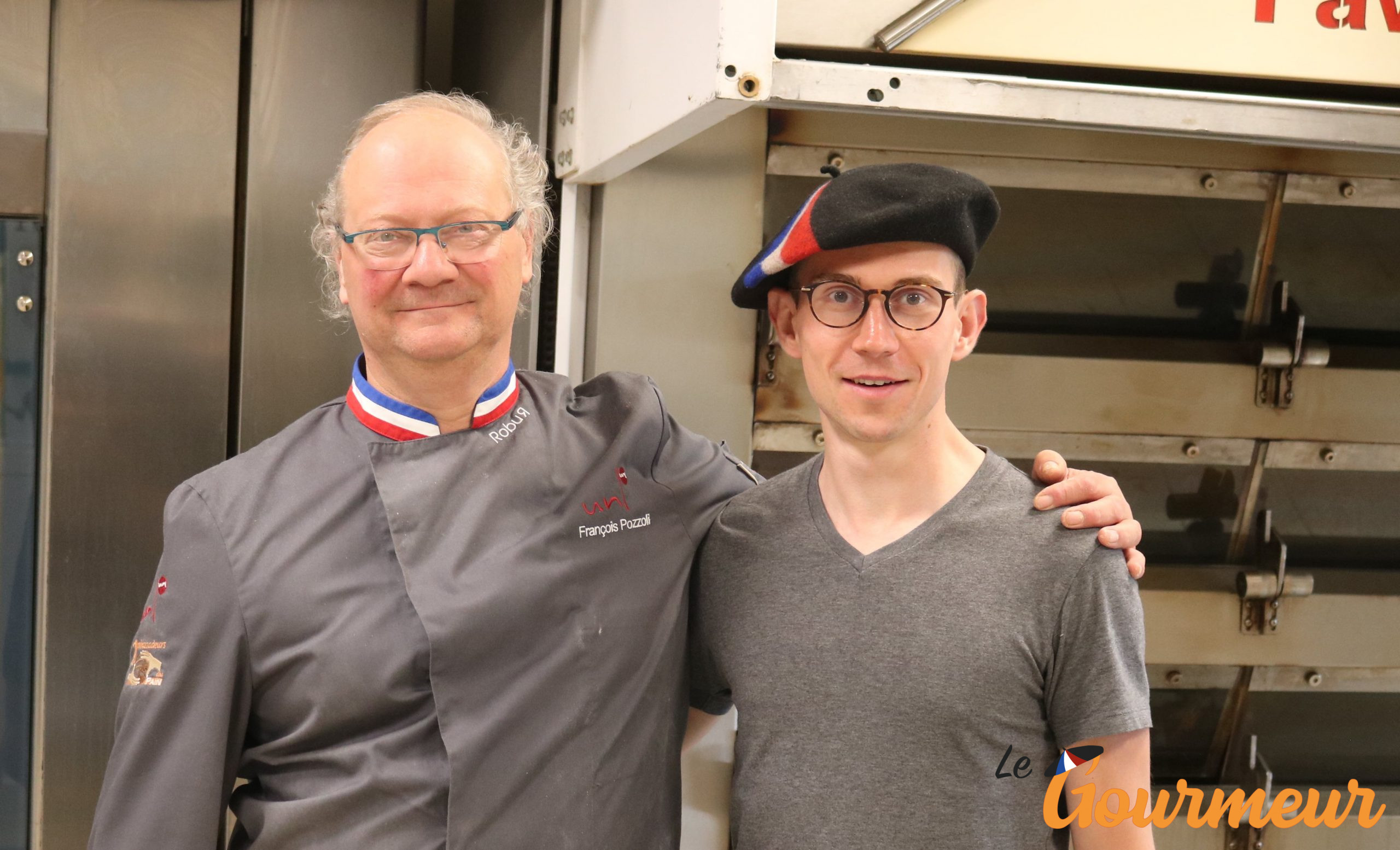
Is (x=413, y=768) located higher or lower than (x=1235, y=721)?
higher

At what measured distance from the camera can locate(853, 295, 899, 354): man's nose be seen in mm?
1212

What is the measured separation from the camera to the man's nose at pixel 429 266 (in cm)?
129

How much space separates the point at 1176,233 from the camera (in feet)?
6.68

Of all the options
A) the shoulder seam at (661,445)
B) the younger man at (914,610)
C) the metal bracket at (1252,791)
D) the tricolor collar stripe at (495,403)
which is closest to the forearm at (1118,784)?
the younger man at (914,610)

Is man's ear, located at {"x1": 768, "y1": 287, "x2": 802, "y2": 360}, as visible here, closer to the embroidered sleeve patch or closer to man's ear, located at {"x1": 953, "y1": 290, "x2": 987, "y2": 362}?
man's ear, located at {"x1": 953, "y1": 290, "x2": 987, "y2": 362}

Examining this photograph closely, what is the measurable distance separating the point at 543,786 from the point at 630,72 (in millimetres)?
917

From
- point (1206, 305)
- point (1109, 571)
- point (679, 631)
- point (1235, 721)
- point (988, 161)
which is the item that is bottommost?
point (1235, 721)

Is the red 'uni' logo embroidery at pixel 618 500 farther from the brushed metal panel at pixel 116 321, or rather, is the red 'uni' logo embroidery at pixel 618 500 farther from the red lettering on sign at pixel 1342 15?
the red lettering on sign at pixel 1342 15

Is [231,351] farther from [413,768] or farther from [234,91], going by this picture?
[413,768]

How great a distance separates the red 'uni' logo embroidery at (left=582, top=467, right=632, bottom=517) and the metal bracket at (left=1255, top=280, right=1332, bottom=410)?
1.24 metres

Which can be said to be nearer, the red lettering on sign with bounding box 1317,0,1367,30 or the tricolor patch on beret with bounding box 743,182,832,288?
the tricolor patch on beret with bounding box 743,182,832,288

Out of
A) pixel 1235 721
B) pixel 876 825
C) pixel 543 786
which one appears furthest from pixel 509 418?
pixel 1235 721

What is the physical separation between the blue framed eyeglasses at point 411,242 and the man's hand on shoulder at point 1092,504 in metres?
0.70

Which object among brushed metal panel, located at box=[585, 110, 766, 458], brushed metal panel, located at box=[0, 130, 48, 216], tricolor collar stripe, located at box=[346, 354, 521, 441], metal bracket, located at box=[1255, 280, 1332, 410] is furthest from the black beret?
brushed metal panel, located at box=[0, 130, 48, 216]
